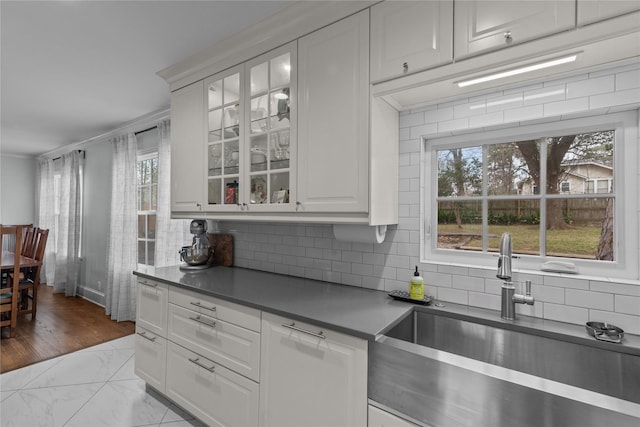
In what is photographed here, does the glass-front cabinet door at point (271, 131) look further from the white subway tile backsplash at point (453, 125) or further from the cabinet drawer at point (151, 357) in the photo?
the cabinet drawer at point (151, 357)

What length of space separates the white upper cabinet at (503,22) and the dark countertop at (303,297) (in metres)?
1.15

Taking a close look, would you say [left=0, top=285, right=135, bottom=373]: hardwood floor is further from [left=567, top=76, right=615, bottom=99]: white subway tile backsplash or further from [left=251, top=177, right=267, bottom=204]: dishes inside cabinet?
[left=567, top=76, right=615, bottom=99]: white subway tile backsplash

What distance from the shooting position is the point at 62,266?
5234mm

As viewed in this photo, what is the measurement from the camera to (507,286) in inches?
54.2

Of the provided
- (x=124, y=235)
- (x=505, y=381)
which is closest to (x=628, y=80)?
(x=505, y=381)

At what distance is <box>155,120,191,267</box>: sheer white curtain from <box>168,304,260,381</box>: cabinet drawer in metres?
1.23

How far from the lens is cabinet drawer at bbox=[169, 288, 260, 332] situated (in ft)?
5.21

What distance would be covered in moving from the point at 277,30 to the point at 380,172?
3.37 ft

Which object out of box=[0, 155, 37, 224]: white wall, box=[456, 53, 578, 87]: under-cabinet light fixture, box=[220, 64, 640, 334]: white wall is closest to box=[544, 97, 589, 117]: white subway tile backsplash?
box=[220, 64, 640, 334]: white wall

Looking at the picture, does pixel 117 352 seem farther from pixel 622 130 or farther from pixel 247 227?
pixel 622 130

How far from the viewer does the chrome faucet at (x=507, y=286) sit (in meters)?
1.37

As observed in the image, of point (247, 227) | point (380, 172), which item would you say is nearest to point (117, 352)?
point (247, 227)

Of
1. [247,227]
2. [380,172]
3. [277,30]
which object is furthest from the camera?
[247,227]

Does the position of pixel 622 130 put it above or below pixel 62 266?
above
